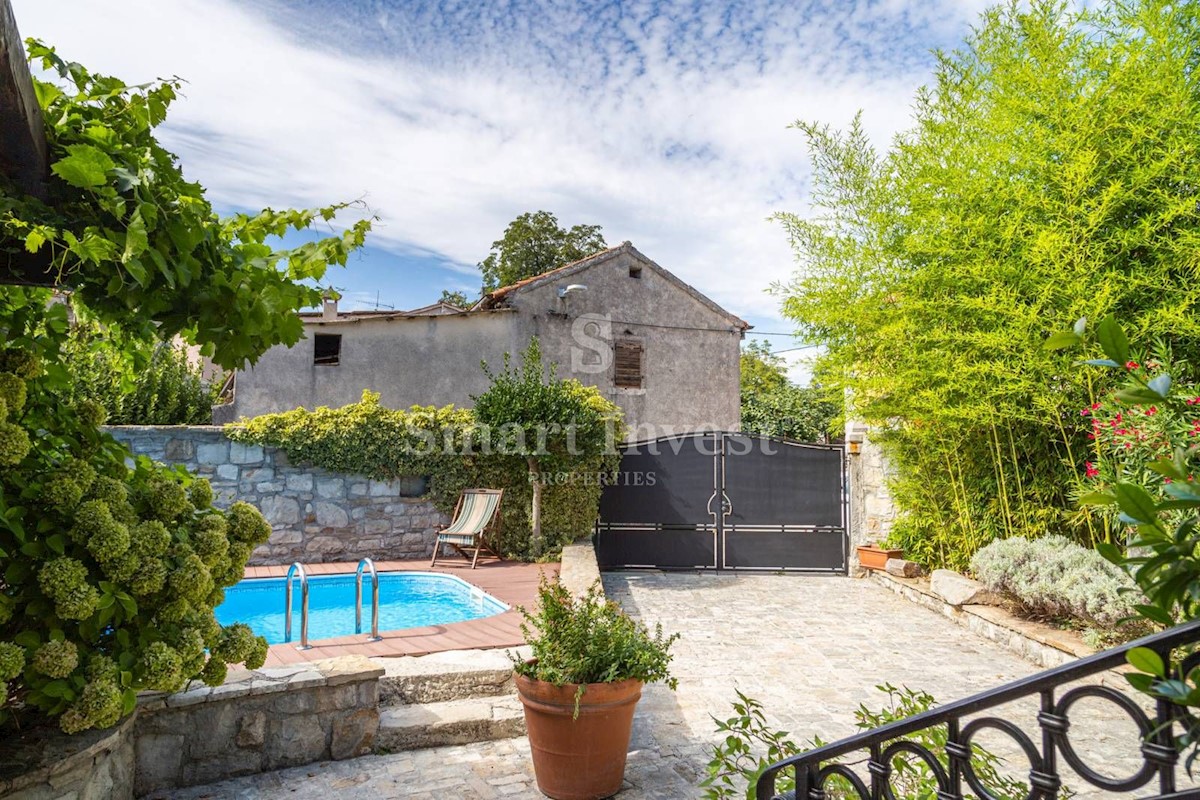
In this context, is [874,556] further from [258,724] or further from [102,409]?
[102,409]

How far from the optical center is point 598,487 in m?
8.68

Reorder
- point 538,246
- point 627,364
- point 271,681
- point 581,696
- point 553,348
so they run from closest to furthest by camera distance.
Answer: point 581,696
point 271,681
point 553,348
point 627,364
point 538,246

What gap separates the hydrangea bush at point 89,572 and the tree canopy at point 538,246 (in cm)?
2022

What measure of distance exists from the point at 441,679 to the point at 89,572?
6.90ft

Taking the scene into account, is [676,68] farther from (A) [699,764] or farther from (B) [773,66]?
(A) [699,764]

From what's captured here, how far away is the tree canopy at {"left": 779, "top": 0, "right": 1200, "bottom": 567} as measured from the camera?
477 centimetres

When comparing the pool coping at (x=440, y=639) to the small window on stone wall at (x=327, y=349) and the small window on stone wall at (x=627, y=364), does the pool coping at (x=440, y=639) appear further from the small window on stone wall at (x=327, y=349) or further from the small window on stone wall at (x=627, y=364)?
the small window on stone wall at (x=627, y=364)

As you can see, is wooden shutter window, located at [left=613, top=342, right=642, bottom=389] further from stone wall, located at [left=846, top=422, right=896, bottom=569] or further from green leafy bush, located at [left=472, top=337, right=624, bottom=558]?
stone wall, located at [left=846, top=422, right=896, bottom=569]

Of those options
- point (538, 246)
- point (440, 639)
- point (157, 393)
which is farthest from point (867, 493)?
point (538, 246)

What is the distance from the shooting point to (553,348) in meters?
13.6

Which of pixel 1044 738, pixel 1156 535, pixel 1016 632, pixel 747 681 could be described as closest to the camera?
pixel 1156 535

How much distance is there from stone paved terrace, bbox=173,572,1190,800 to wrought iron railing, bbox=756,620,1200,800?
2.05 m

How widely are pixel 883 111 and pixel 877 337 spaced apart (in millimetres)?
2280

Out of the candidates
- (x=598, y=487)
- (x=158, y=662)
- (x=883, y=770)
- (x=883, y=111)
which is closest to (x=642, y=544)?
(x=598, y=487)
